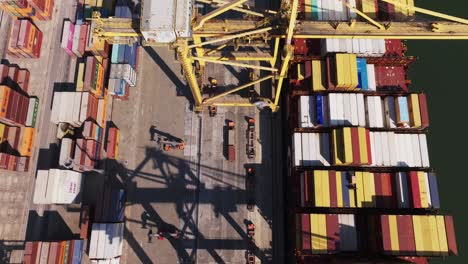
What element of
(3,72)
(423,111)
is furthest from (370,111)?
(3,72)

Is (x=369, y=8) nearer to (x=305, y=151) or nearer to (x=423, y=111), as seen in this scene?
(x=423, y=111)

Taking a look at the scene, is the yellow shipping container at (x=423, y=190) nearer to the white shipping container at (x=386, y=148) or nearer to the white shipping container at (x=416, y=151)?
the white shipping container at (x=416, y=151)

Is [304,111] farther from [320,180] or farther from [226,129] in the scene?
[226,129]

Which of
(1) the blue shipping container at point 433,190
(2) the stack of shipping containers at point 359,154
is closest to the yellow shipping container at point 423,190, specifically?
(2) the stack of shipping containers at point 359,154

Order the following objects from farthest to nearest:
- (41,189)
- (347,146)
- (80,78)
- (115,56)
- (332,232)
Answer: (115,56)
(80,78)
(41,189)
(347,146)
(332,232)

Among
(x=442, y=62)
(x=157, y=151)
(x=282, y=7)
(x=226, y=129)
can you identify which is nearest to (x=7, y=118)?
(x=157, y=151)
